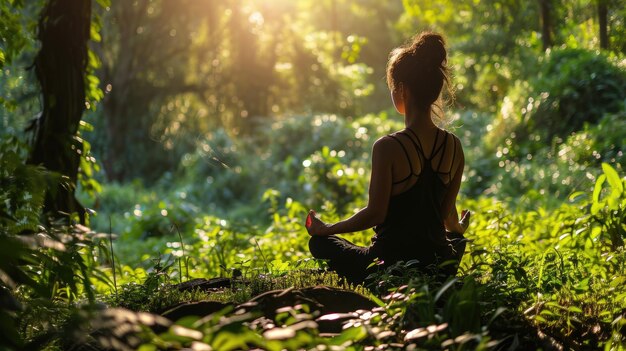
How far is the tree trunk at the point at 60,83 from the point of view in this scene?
526 centimetres

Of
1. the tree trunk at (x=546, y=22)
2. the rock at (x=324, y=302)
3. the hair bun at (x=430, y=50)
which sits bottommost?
the rock at (x=324, y=302)

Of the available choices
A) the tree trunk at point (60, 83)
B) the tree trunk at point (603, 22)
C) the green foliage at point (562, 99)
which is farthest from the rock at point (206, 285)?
the green foliage at point (562, 99)

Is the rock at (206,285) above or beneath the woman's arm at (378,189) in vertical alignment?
beneath

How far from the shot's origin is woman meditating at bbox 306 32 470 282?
13.1 ft

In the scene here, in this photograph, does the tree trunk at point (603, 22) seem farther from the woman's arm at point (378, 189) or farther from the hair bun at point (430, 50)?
the woman's arm at point (378, 189)

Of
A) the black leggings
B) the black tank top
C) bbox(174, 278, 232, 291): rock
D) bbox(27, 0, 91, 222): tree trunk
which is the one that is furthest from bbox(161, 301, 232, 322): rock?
bbox(27, 0, 91, 222): tree trunk

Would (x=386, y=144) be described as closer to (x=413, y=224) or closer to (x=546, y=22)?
(x=413, y=224)

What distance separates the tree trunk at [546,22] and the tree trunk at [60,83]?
7975 mm

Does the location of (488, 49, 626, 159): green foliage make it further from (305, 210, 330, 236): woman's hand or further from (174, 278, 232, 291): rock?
(174, 278, 232, 291): rock

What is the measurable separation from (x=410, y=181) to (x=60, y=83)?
2569mm

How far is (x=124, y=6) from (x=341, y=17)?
105 feet

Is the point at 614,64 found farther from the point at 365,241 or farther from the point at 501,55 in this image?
the point at 501,55

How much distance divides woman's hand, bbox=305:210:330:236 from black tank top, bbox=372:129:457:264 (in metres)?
0.28

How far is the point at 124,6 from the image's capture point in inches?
747
